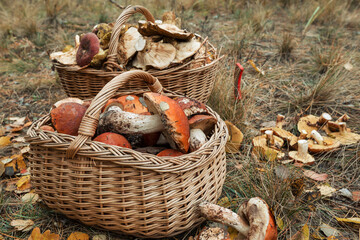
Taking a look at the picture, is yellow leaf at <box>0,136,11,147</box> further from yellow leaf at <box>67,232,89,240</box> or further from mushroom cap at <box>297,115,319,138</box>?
mushroom cap at <box>297,115,319,138</box>

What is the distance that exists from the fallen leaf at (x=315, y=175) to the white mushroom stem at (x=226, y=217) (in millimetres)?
846

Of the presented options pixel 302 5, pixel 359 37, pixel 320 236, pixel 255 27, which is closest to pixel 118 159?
pixel 320 236

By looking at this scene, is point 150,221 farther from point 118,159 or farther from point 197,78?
point 197,78

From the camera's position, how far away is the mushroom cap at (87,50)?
7.75 ft

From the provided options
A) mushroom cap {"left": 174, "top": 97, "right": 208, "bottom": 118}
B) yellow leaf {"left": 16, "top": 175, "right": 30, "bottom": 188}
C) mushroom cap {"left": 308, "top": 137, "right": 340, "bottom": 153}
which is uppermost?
mushroom cap {"left": 174, "top": 97, "right": 208, "bottom": 118}

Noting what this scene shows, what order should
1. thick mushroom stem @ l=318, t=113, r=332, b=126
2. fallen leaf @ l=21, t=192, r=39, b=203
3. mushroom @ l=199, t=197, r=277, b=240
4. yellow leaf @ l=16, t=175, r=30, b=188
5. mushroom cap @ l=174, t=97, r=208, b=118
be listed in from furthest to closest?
thick mushroom stem @ l=318, t=113, r=332, b=126
yellow leaf @ l=16, t=175, r=30, b=188
fallen leaf @ l=21, t=192, r=39, b=203
mushroom cap @ l=174, t=97, r=208, b=118
mushroom @ l=199, t=197, r=277, b=240

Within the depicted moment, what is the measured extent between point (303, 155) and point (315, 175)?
6.7 inches

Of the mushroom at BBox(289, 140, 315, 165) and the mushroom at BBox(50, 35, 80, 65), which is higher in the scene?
the mushroom at BBox(50, 35, 80, 65)

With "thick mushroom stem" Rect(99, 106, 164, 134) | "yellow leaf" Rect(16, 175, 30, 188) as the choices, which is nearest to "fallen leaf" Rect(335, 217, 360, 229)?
"thick mushroom stem" Rect(99, 106, 164, 134)

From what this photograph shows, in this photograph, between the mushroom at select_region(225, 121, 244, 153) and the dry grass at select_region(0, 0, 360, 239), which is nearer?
the dry grass at select_region(0, 0, 360, 239)

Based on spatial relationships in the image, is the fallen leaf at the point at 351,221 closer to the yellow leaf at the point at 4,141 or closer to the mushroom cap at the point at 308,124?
the mushroom cap at the point at 308,124

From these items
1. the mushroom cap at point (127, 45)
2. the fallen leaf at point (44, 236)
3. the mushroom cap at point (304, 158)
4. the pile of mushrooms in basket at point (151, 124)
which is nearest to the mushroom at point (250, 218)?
the pile of mushrooms in basket at point (151, 124)

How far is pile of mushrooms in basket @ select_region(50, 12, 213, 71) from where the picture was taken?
237 centimetres

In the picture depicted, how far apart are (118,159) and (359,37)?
4794 mm
